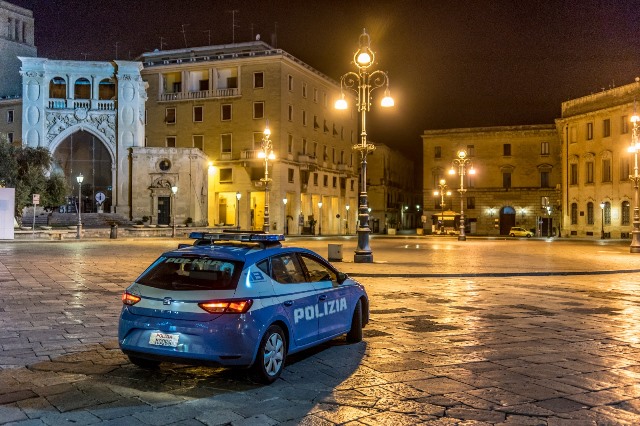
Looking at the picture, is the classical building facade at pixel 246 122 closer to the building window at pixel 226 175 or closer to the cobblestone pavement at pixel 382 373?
the building window at pixel 226 175

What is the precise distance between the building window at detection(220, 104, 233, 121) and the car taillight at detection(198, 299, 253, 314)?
2382 inches

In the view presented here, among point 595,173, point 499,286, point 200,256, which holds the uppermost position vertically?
point 595,173

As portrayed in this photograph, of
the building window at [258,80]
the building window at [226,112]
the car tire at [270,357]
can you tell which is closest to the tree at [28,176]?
the building window at [226,112]

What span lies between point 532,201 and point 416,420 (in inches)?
2927

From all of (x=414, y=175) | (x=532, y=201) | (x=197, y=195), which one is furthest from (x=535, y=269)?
(x=414, y=175)

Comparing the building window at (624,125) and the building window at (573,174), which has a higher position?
the building window at (624,125)

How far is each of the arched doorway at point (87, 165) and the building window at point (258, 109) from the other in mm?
14931

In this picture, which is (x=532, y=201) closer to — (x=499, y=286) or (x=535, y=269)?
(x=535, y=269)

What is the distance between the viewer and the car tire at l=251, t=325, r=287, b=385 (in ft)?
21.0

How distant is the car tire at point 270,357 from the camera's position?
252 inches

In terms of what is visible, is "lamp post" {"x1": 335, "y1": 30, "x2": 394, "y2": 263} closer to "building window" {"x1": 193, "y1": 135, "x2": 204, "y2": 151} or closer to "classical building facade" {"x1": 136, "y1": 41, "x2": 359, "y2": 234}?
"classical building facade" {"x1": 136, "y1": 41, "x2": 359, "y2": 234}

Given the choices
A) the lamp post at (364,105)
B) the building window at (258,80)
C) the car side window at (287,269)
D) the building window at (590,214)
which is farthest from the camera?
the building window at (258,80)

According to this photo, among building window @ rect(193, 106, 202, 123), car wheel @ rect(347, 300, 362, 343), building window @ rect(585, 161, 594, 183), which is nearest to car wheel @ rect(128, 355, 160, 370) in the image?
car wheel @ rect(347, 300, 362, 343)

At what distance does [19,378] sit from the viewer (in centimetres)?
661
